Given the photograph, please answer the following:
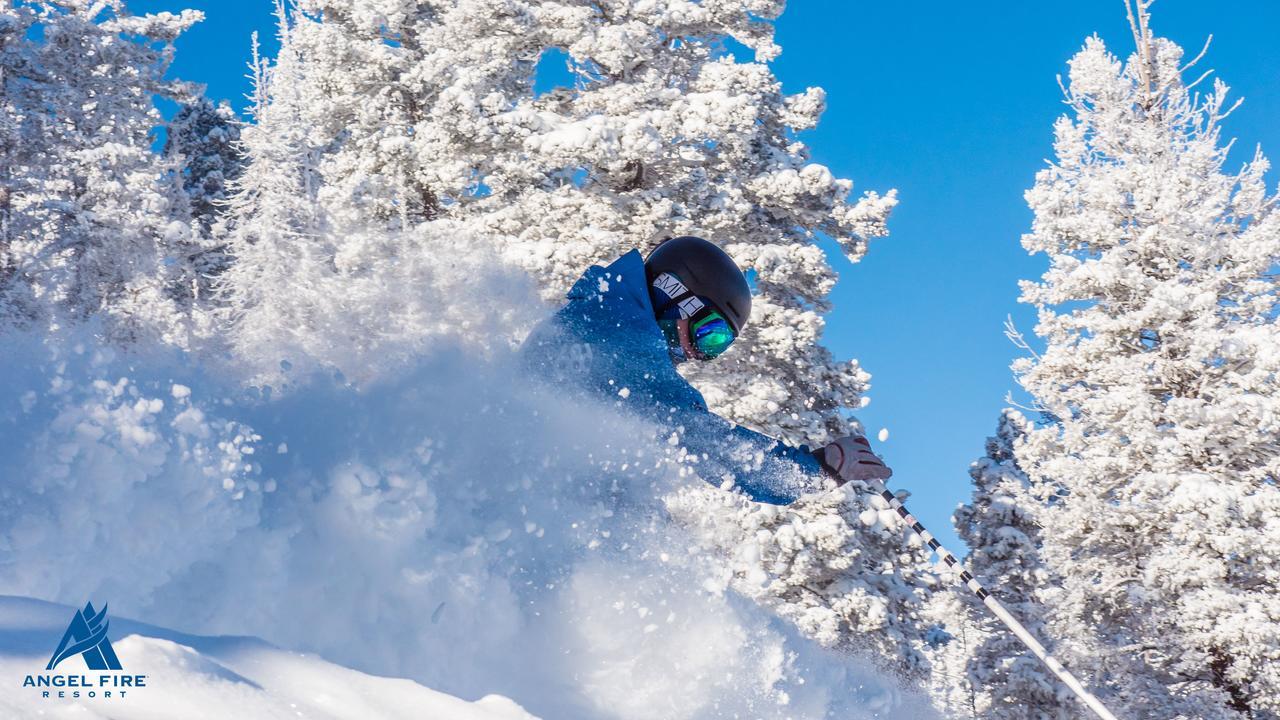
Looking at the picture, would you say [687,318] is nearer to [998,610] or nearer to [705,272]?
[705,272]

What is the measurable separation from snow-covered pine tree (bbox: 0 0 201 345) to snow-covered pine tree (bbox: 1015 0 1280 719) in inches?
652

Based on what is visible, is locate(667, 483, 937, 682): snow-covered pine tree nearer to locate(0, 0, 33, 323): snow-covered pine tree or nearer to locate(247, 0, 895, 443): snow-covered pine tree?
locate(247, 0, 895, 443): snow-covered pine tree

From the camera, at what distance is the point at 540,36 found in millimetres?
13781

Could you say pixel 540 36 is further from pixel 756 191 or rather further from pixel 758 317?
pixel 758 317

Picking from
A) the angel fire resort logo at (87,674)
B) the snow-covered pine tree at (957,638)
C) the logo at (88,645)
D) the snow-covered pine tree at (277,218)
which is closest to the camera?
the angel fire resort logo at (87,674)

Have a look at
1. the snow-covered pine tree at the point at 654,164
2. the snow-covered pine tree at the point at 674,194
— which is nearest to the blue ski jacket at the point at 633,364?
the snow-covered pine tree at the point at 674,194

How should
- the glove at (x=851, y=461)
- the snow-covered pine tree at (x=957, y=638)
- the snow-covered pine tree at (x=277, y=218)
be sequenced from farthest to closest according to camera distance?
the snow-covered pine tree at (x=277, y=218), the snow-covered pine tree at (x=957, y=638), the glove at (x=851, y=461)

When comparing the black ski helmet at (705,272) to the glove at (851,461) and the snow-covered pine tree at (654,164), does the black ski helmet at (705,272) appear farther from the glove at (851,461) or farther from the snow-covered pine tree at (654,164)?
the snow-covered pine tree at (654,164)

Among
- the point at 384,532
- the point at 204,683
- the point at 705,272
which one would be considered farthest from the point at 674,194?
the point at 204,683

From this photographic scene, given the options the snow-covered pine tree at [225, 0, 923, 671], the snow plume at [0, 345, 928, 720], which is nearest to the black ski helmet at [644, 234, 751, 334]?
the snow plume at [0, 345, 928, 720]

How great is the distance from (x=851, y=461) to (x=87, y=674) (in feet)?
12.7

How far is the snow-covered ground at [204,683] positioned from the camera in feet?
5.79

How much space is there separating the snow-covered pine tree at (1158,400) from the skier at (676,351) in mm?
9465

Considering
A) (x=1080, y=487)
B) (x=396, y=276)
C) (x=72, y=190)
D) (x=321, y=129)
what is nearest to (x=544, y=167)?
(x=396, y=276)
